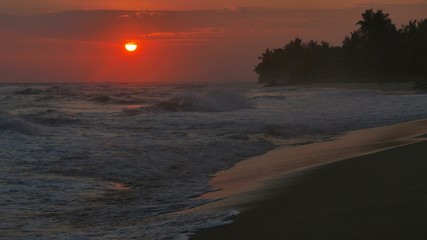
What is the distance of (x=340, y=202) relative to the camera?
5.30 m

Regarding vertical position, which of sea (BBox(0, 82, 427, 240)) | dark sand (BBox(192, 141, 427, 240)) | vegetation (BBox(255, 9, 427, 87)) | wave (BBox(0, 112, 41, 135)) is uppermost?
vegetation (BBox(255, 9, 427, 87))

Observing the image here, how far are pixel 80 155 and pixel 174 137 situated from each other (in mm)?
3888

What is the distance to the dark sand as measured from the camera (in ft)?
13.7

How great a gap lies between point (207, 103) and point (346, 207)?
80.4 ft

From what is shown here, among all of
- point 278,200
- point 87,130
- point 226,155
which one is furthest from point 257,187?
point 87,130

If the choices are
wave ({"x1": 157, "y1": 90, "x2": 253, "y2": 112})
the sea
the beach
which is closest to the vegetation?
wave ({"x1": 157, "y1": 90, "x2": 253, "y2": 112})

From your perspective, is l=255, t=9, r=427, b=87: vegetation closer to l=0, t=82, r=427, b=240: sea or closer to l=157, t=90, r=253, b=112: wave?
l=157, t=90, r=253, b=112: wave

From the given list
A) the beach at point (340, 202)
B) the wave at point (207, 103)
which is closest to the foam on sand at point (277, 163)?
the beach at point (340, 202)

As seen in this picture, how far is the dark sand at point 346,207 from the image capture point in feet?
13.7

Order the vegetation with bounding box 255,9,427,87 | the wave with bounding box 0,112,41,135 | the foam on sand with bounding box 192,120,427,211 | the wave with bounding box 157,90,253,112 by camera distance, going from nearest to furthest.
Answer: the foam on sand with bounding box 192,120,427,211 → the wave with bounding box 0,112,41,135 → the wave with bounding box 157,90,253,112 → the vegetation with bounding box 255,9,427,87

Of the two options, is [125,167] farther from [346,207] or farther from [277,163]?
[346,207]

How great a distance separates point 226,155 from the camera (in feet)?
Result: 38.8

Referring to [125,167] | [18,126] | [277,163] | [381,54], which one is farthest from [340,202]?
[381,54]

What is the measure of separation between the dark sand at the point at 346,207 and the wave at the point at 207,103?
67.9ft
